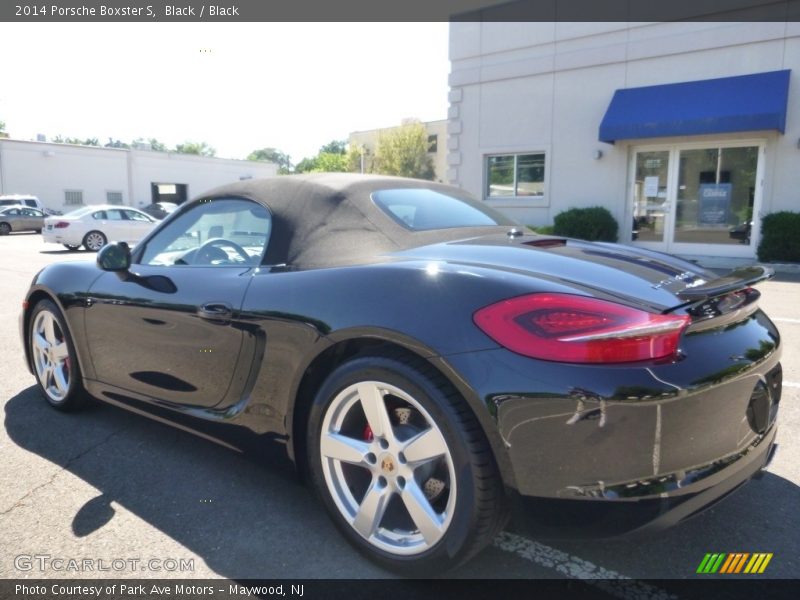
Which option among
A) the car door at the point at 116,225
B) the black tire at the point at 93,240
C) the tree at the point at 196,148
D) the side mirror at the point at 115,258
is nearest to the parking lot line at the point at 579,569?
the side mirror at the point at 115,258

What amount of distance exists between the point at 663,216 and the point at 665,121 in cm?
220

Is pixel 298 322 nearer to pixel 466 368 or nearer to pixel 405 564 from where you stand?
pixel 466 368

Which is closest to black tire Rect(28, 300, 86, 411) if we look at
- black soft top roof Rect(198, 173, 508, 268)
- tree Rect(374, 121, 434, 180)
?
black soft top roof Rect(198, 173, 508, 268)

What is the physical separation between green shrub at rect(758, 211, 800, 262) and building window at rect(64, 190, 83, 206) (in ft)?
126

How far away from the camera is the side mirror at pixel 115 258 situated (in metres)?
3.26

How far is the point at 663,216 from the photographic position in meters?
13.7

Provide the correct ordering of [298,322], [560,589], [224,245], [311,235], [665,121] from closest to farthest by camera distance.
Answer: [560,589]
[298,322]
[311,235]
[224,245]
[665,121]

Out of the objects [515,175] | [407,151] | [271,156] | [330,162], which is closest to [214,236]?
[515,175]

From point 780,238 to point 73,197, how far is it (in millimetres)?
38857

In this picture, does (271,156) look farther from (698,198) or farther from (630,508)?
(630,508)

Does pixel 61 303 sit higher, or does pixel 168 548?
pixel 61 303

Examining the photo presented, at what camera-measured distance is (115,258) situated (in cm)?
327

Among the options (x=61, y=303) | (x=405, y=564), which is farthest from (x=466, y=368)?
(x=61, y=303)

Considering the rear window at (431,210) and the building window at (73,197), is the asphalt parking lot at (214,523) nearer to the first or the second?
the rear window at (431,210)
